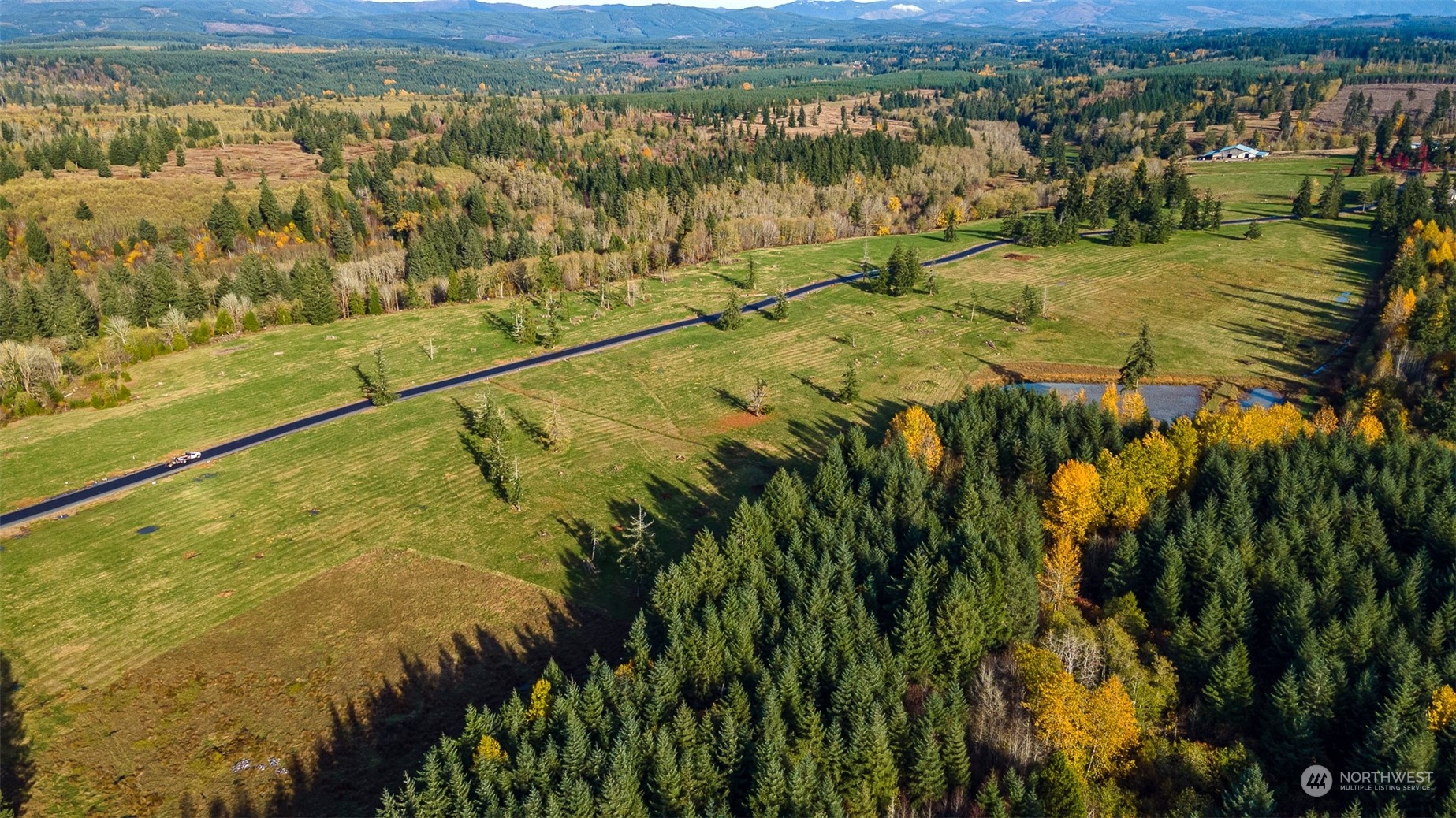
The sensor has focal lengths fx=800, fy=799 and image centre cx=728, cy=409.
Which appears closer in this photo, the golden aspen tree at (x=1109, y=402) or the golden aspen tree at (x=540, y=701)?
the golden aspen tree at (x=540, y=701)

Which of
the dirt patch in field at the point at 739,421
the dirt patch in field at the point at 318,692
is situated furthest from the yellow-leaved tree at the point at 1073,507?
the dirt patch in field at the point at 739,421

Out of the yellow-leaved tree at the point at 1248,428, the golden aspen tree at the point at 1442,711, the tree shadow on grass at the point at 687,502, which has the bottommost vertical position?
the tree shadow on grass at the point at 687,502

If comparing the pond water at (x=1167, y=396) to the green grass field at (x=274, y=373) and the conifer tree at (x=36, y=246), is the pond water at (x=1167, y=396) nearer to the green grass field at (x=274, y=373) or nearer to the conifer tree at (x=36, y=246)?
the green grass field at (x=274, y=373)

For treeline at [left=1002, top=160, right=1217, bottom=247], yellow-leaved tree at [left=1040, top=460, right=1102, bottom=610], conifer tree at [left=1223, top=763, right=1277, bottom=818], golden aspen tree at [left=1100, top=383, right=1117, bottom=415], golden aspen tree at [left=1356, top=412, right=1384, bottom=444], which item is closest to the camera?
conifer tree at [left=1223, top=763, right=1277, bottom=818]

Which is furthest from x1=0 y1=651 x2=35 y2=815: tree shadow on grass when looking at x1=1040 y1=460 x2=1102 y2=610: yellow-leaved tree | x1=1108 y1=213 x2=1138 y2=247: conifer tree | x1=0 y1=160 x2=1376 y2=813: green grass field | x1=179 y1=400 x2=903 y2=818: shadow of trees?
x1=1108 y1=213 x2=1138 y2=247: conifer tree

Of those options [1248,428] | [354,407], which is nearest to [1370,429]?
[1248,428]

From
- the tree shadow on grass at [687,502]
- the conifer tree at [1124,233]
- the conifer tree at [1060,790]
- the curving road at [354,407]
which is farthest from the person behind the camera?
the conifer tree at [1124,233]

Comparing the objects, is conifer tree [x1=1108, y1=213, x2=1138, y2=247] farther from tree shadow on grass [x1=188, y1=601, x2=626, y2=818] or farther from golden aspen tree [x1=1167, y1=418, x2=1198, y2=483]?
tree shadow on grass [x1=188, y1=601, x2=626, y2=818]

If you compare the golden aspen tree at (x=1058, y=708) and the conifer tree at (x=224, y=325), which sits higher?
the golden aspen tree at (x=1058, y=708)

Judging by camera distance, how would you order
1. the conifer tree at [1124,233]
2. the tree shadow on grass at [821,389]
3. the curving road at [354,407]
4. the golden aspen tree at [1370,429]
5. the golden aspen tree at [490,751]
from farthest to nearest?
the conifer tree at [1124,233] → the tree shadow on grass at [821,389] → the curving road at [354,407] → the golden aspen tree at [1370,429] → the golden aspen tree at [490,751]
